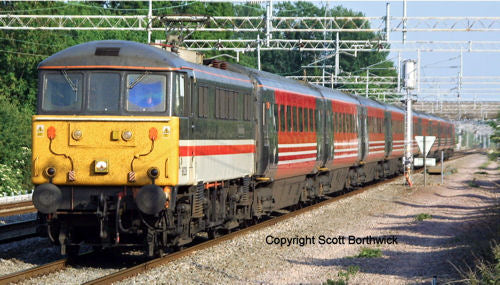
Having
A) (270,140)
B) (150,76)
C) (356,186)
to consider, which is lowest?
(356,186)

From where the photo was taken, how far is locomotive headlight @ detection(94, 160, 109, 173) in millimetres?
13227

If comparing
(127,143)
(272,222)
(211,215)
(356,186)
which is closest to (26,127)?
(356,186)

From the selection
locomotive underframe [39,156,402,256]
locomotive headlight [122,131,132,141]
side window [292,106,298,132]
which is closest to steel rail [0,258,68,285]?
locomotive underframe [39,156,402,256]

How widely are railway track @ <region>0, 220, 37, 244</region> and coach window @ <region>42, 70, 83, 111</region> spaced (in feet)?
13.2

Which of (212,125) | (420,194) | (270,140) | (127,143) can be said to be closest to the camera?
(127,143)

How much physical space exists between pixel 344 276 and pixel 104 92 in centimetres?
485

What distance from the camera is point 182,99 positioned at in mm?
13945

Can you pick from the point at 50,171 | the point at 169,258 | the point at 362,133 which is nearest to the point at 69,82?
the point at 50,171

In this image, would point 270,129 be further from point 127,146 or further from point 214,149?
point 127,146

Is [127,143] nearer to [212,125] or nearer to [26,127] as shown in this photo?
[212,125]

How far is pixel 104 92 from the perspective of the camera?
13.6 metres

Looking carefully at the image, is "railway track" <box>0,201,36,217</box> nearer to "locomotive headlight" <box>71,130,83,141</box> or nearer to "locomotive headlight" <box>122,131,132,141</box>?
"locomotive headlight" <box>71,130,83,141</box>

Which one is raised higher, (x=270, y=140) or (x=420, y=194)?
(x=270, y=140)

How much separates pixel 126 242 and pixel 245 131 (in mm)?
4705
